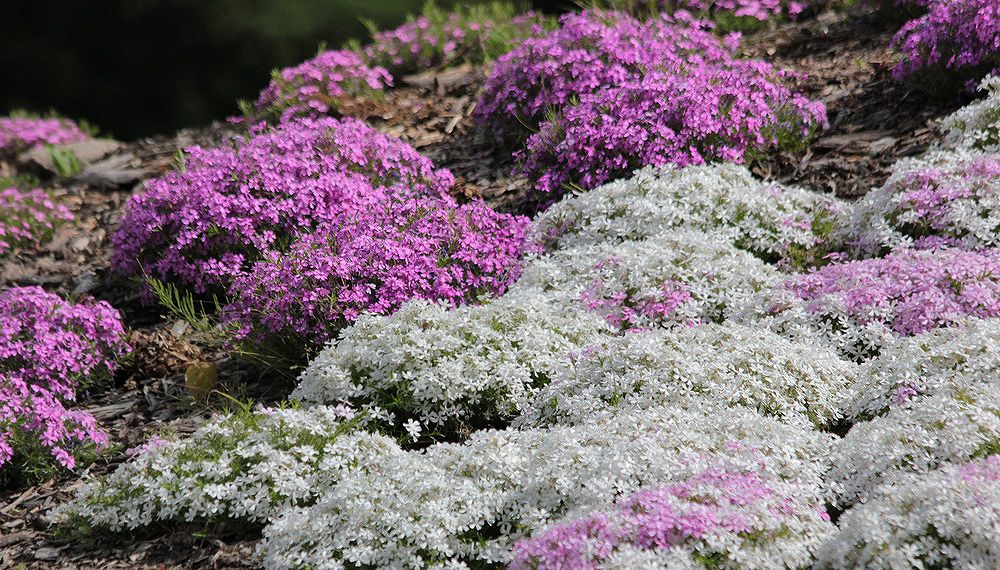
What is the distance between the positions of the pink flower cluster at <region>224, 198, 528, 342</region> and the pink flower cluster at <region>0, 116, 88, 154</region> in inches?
354

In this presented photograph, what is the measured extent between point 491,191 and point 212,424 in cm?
403

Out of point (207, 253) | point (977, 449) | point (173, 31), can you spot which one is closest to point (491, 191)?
point (207, 253)

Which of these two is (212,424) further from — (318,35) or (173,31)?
(173,31)

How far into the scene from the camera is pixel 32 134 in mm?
14164

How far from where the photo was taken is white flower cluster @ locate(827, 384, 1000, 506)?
3.99 metres

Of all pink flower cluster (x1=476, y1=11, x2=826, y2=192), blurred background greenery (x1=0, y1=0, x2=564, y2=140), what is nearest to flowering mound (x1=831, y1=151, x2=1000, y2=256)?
pink flower cluster (x1=476, y1=11, x2=826, y2=192)

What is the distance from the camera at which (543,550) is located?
3646 millimetres

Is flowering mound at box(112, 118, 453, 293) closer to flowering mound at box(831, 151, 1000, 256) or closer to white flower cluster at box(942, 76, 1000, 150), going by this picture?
flowering mound at box(831, 151, 1000, 256)

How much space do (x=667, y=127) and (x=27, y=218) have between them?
622 cm

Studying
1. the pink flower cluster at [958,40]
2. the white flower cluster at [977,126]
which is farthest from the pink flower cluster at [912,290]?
the pink flower cluster at [958,40]

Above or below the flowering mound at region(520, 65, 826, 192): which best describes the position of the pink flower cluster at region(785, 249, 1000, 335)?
below

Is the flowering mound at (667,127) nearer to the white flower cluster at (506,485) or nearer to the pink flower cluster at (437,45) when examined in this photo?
the white flower cluster at (506,485)

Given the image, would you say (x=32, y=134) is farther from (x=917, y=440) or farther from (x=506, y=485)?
(x=917, y=440)

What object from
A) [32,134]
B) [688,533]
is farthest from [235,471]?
[32,134]
